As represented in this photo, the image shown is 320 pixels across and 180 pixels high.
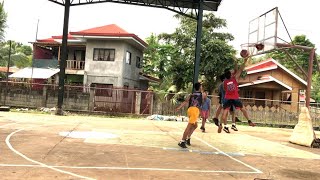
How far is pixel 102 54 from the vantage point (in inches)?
1249

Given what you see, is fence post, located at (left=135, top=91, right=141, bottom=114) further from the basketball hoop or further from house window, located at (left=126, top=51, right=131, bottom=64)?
the basketball hoop

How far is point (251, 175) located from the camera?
24.1 feet

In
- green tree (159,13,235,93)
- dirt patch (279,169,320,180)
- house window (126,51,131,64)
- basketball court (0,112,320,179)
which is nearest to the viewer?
basketball court (0,112,320,179)

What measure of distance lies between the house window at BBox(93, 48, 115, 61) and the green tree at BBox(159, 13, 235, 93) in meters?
4.57

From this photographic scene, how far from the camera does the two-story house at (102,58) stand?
31.1 meters

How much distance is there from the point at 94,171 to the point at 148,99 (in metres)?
18.2

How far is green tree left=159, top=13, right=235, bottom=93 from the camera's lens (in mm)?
29234

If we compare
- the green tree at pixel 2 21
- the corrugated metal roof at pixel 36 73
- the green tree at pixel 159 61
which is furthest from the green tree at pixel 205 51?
the green tree at pixel 2 21

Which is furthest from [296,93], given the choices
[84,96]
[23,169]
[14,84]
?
[23,169]

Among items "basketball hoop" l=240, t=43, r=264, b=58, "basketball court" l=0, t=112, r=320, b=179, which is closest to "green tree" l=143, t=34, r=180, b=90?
"basketball hoop" l=240, t=43, r=264, b=58

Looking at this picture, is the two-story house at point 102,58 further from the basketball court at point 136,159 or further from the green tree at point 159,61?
the basketball court at point 136,159

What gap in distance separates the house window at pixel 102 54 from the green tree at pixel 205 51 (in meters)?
4.57

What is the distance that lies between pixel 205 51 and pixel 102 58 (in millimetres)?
8549

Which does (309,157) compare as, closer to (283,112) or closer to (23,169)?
(23,169)
